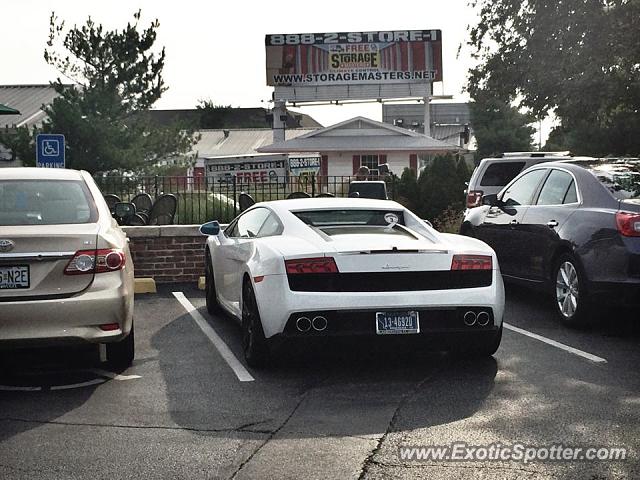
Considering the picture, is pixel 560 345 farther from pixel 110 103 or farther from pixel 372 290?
pixel 110 103

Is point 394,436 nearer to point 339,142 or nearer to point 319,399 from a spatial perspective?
point 319,399

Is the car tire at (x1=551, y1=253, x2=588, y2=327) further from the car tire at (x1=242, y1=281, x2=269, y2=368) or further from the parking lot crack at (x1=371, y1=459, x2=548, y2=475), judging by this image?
the parking lot crack at (x1=371, y1=459, x2=548, y2=475)

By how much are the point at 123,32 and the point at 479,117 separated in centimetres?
4512

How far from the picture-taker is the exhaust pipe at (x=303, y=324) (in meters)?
6.90

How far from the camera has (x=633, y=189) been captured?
8.98 metres

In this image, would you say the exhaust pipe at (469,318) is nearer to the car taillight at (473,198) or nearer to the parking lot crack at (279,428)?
the parking lot crack at (279,428)

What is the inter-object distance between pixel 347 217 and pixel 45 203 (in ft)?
8.12

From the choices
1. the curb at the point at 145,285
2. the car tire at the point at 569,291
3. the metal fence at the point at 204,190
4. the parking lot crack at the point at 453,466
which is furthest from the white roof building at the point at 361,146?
the parking lot crack at the point at 453,466

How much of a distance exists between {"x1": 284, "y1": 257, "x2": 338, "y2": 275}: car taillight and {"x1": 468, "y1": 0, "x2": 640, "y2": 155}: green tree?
48.8ft

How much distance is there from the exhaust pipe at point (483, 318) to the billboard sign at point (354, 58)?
4306 centimetres

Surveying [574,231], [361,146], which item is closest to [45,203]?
[574,231]

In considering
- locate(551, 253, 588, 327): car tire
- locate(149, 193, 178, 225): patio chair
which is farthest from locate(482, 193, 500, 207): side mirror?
locate(149, 193, 178, 225): patio chair

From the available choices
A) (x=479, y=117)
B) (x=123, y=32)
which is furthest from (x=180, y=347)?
(x=479, y=117)

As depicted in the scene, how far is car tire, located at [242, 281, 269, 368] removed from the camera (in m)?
7.25
